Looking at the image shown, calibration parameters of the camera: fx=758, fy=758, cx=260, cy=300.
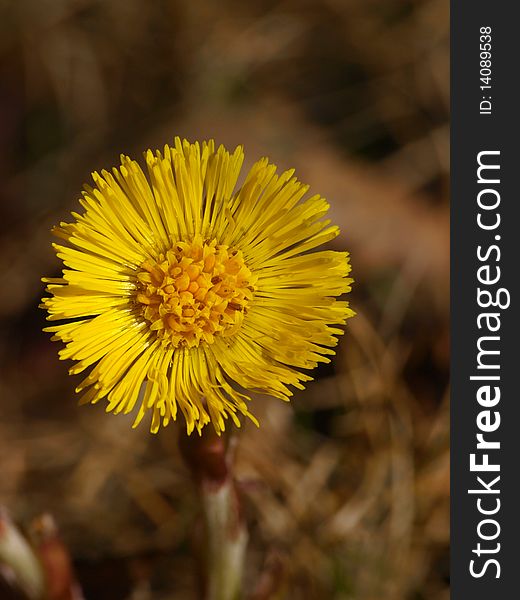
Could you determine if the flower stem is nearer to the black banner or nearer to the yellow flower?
the yellow flower

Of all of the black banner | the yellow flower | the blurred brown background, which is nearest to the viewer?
the yellow flower

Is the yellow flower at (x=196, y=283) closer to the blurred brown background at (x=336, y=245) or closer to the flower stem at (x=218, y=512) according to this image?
the flower stem at (x=218, y=512)

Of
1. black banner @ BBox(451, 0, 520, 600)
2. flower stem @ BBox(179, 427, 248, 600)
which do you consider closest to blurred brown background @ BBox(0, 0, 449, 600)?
flower stem @ BBox(179, 427, 248, 600)

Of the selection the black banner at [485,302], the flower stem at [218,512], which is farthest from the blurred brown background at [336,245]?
the black banner at [485,302]

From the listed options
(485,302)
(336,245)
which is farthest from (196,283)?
(336,245)

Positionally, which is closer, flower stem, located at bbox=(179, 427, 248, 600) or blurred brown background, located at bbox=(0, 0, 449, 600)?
flower stem, located at bbox=(179, 427, 248, 600)
